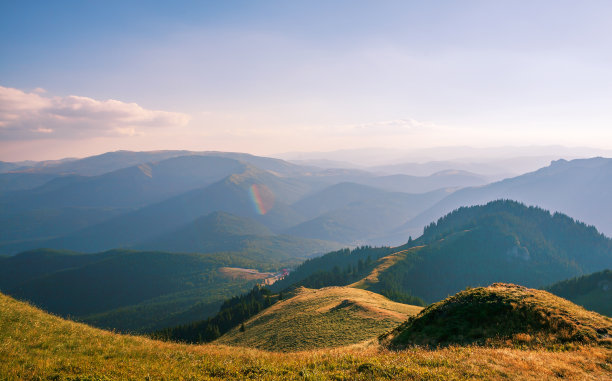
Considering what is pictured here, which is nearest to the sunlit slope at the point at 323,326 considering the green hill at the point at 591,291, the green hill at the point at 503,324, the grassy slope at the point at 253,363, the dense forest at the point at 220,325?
the green hill at the point at 503,324

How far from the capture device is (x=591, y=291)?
154m

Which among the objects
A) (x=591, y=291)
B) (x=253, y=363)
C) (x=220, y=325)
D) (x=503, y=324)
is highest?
(x=253, y=363)

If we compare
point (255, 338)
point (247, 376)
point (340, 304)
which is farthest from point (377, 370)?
point (340, 304)

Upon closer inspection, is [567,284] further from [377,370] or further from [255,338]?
[377,370]

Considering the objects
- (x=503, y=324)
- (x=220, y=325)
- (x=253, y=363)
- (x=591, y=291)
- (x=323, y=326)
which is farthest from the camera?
(x=591, y=291)

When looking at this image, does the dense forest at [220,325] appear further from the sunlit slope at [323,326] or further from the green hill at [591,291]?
the green hill at [591,291]

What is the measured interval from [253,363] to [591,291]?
205300 mm

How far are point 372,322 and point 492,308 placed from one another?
2660 centimetres

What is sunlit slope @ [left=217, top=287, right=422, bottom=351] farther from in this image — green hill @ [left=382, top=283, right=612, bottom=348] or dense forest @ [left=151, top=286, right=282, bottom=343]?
dense forest @ [left=151, top=286, right=282, bottom=343]

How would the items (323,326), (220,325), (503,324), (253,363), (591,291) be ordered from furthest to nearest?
(591,291) < (220,325) < (323,326) < (503,324) < (253,363)

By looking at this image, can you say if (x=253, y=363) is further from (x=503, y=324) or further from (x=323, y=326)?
(x=323, y=326)

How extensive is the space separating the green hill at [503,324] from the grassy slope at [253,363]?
101 inches

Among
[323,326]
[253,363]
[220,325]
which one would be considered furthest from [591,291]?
[253,363]

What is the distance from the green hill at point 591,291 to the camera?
5490 inches
